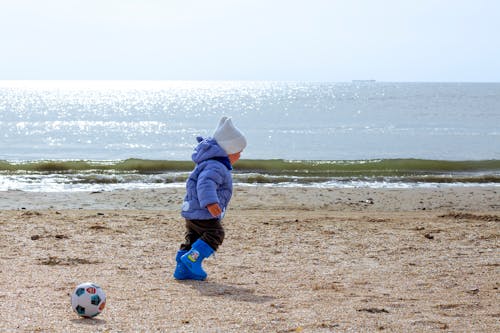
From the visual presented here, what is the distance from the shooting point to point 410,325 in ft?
17.7

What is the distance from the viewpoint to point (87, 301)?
5.50m

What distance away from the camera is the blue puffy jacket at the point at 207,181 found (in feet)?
22.7

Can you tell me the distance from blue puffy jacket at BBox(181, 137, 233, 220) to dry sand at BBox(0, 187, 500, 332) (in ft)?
2.21

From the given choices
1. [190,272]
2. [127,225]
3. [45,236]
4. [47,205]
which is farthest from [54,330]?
[47,205]

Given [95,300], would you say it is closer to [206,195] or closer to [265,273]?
[206,195]

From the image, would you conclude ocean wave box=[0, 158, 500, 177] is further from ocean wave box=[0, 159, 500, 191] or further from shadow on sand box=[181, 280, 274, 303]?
shadow on sand box=[181, 280, 274, 303]

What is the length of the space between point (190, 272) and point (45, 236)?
2926 mm

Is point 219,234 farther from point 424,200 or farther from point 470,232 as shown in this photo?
point 424,200

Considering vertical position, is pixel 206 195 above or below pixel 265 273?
above

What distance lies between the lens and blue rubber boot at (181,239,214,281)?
7.07 m

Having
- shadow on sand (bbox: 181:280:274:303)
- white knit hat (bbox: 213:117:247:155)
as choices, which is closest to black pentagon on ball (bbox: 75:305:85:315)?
shadow on sand (bbox: 181:280:274:303)

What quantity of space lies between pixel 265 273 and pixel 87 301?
2.39 metres

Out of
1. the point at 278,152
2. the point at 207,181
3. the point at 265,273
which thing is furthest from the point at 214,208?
the point at 278,152

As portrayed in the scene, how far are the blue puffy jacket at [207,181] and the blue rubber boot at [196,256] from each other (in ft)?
0.82
